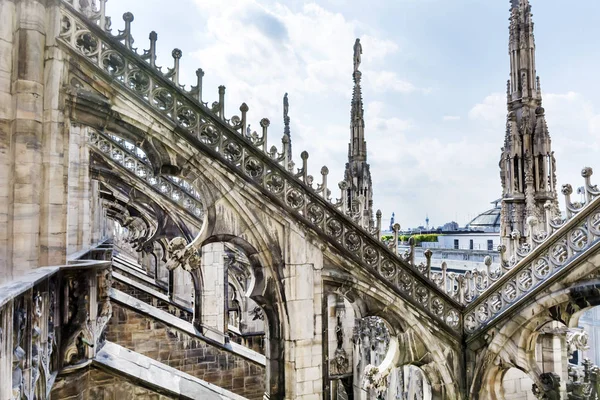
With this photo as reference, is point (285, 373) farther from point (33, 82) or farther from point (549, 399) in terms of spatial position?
point (33, 82)

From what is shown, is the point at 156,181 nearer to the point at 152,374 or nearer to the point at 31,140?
the point at 152,374

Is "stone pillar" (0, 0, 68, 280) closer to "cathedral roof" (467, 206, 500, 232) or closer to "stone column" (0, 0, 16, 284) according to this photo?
"stone column" (0, 0, 16, 284)

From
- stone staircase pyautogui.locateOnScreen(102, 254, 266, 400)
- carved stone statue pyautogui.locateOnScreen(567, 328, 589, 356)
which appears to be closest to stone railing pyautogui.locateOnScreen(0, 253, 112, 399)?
stone staircase pyautogui.locateOnScreen(102, 254, 266, 400)

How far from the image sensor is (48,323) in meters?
4.34

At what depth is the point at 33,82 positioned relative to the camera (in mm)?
4586

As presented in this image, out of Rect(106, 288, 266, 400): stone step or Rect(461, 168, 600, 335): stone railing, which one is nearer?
Rect(461, 168, 600, 335): stone railing

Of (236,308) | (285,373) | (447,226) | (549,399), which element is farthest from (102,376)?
(447,226)

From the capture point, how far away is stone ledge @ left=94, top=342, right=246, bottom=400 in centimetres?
614

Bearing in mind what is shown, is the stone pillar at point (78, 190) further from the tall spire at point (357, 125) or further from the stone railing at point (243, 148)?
the tall spire at point (357, 125)

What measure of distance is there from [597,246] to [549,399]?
250cm

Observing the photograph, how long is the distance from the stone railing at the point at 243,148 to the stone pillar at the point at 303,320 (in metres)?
0.44

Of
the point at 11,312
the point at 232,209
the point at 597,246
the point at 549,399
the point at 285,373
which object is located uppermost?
the point at 232,209

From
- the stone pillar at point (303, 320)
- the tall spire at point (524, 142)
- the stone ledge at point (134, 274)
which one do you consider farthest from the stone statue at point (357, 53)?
the stone ledge at point (134, 274)

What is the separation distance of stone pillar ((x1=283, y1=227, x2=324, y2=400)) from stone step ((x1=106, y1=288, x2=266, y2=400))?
480cm
